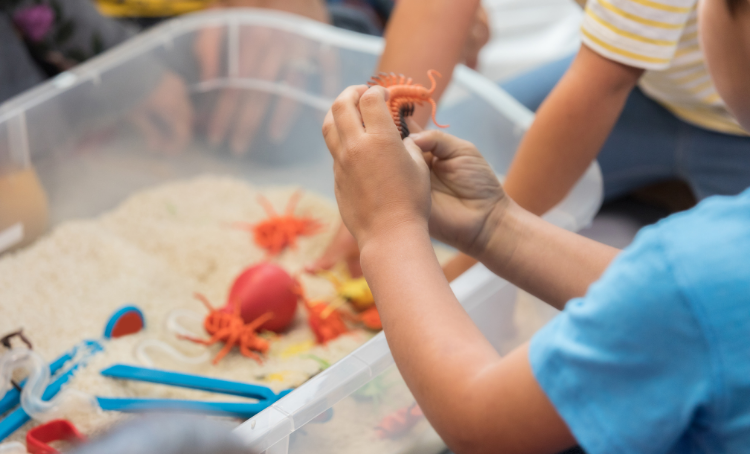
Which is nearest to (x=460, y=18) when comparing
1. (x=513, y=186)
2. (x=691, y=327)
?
(x=513, y=186)

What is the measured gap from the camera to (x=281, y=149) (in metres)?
1.00

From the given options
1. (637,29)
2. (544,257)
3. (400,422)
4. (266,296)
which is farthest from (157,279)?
(637,29)

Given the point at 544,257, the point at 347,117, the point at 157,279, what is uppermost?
the point at 347,117

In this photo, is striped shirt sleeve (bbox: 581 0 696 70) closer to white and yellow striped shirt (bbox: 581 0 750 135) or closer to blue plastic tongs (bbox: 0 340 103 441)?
white and yellow striped shirt (bbox: 581 0 750 135)

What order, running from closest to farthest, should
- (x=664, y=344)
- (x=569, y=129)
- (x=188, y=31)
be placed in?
(x=664, y=344)
(x=569, y=129)
(x=188, y=31)

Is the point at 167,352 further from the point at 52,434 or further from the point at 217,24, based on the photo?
the point at 217,24

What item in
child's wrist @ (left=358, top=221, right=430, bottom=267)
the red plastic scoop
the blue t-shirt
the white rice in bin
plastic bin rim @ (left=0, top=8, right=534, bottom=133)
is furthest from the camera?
plastic bin rim @ (left=0, top=8, right=534, bottom=133)

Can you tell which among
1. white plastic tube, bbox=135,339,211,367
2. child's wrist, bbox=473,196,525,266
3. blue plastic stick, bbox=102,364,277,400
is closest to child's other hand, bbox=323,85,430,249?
child's wrist, bbox=473,196,525,266

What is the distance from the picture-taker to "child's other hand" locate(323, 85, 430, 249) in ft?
1.25

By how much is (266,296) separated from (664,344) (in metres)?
0.44

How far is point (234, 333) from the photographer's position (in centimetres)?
62

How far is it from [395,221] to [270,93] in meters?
0.67

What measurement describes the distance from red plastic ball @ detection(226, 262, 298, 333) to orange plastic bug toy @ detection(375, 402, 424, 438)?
0.18m

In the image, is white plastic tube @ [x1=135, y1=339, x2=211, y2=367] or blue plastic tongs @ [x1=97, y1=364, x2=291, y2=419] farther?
white plastic tube @ [x1=135, y1=339, x2=211, y2=367]
